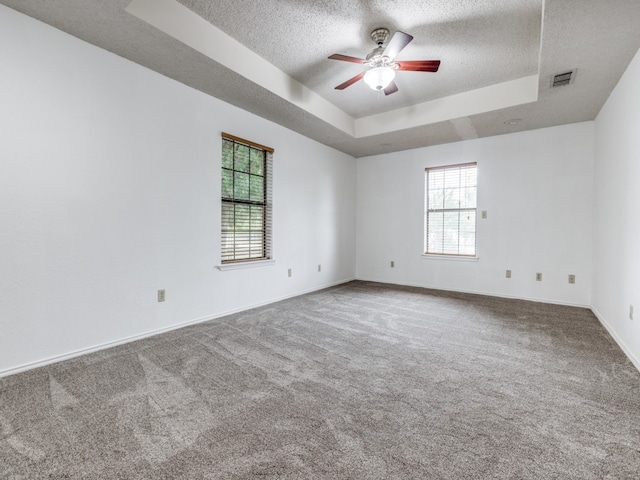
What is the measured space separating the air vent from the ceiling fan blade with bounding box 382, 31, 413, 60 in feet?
5.54

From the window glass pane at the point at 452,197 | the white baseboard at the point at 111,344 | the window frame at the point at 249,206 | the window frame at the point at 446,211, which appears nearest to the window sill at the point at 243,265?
the window frame at the point at 249,206

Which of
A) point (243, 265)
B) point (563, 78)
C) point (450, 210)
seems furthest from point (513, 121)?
point (243, 265)

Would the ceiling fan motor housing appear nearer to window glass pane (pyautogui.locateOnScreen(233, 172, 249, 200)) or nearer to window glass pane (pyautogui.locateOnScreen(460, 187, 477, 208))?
window glass pane (pyautogui.locateOnScreen(233, 172, 249, 200))

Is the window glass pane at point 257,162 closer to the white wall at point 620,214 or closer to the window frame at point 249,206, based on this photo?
the window frame at point 249,206

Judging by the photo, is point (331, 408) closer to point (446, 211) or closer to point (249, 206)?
point (249, 206)

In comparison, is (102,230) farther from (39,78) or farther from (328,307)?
(328,307)

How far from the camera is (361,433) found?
1.54 meters

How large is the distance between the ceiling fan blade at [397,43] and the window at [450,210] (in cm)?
308

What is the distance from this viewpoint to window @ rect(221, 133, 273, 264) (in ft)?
12.0

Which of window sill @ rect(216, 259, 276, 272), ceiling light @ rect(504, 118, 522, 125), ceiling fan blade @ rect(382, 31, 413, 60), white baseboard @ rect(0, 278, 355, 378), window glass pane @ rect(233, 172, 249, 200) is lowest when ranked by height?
white baseboard @ rect(0, 278, 355, 378)

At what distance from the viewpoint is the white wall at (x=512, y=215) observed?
4145 mm

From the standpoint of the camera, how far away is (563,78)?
116 inches

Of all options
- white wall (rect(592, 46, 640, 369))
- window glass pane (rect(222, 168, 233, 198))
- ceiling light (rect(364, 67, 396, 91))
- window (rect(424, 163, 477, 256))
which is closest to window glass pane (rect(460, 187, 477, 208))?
window (rect(424, 163, 477, 256))

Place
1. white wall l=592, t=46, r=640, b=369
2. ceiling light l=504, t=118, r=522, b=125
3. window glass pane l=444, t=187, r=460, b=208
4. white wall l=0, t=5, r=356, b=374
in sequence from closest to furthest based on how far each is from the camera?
white wall l=0, t=5, r=356, b=374 → white wall l=592, t=46, r=640, b=369 → ceiling light l=504, t=118, r=522, b=125 → window glass pane l=444, t=187, r=460, b=208
